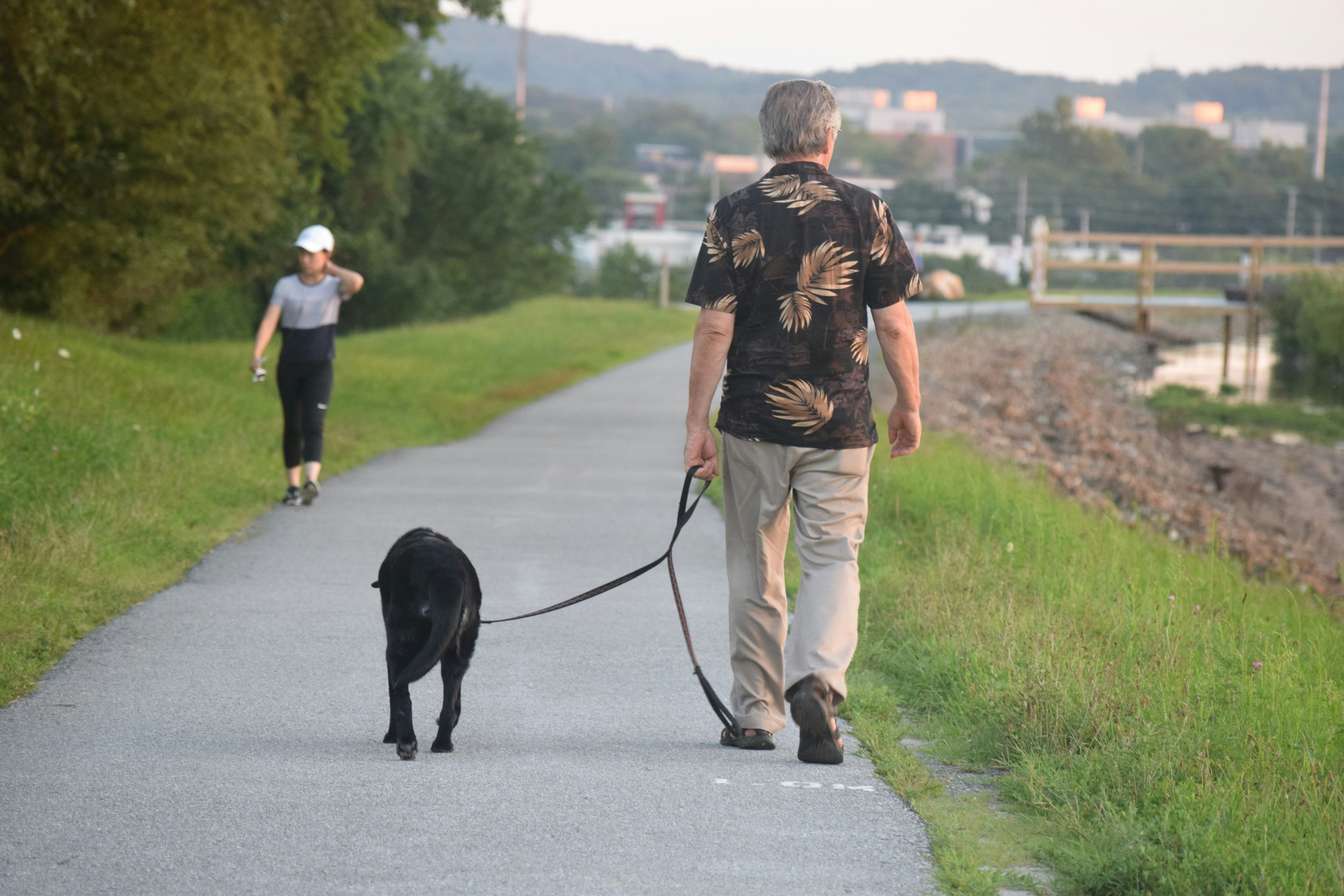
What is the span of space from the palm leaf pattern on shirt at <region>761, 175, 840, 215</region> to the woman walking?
582cm

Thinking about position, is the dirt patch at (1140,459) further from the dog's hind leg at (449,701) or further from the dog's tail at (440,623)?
the dog's tail at (440,623)

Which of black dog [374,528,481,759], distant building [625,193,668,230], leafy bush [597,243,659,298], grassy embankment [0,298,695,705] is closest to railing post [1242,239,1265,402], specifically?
grassy embankment [0,298,695,705]

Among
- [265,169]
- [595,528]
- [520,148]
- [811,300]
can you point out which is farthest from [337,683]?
[520,148]

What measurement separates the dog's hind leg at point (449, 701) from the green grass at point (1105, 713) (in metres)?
1.43

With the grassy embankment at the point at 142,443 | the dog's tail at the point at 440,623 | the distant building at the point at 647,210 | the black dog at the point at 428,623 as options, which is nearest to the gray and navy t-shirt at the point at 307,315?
the grassy embankment at the point at 142,443

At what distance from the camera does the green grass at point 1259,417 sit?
25266mm

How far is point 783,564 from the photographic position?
4945 millimetres

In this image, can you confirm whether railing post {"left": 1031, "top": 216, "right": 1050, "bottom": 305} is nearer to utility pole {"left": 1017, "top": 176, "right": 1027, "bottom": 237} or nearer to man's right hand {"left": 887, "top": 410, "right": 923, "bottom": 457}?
man's right hand {"left": 887, "top": 410, "right": 923, "bottom": 457}

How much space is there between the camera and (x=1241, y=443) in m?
24.0

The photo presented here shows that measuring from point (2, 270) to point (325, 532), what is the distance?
45.3ft

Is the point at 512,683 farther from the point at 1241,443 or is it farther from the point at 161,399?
the point at 1241,443

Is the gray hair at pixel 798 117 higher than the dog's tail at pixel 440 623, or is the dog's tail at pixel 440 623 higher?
the gray hair at pixel 798 117

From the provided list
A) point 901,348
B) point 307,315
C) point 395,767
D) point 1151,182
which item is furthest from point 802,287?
point 1151,182

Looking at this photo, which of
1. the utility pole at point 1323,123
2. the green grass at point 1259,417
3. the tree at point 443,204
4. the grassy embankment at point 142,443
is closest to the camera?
the grassy embankment at point 142,443
